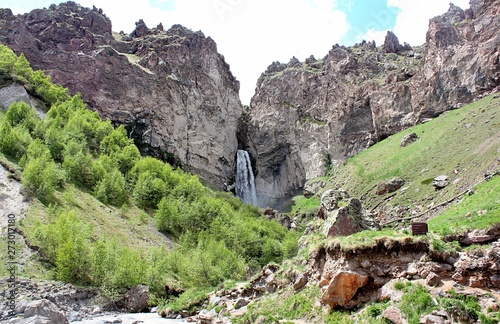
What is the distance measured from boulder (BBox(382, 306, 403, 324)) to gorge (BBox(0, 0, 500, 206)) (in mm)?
74535

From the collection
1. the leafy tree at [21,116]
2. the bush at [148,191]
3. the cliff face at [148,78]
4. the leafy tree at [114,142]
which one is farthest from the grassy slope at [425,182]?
the leafy tree at [21,116]

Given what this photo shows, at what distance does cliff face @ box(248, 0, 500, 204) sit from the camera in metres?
79.8

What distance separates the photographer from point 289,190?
107188 mm

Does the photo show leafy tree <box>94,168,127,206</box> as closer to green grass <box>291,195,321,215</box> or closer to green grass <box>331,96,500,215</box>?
green grass <box>331,96,500,215</box>

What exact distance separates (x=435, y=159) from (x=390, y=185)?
7.88 metres

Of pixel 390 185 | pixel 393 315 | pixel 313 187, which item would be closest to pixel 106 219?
pixel 393 315

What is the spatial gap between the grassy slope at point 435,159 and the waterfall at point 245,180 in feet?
90.3

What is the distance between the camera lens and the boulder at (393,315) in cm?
1397

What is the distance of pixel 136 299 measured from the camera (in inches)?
1326

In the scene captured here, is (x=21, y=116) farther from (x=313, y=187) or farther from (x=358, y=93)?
(x=358, y=93)

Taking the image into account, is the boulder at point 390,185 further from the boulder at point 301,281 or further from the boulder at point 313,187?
the boulder at point 301,281

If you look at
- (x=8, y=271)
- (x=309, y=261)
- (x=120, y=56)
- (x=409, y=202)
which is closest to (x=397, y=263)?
(x=309, y=261)

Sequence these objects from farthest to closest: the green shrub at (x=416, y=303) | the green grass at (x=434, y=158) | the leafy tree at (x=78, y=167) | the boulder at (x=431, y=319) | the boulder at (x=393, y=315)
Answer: the leafy tree at (x=78, y=167)
the green grass at (x=434, y=158)
the boulder at (x=393, y=315)
the green shrub at (x=416, y=303)
the boulder at (x=431, y=319)

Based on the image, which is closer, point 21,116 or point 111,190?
point 111,190
